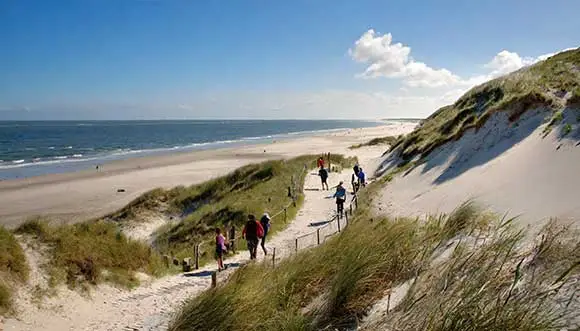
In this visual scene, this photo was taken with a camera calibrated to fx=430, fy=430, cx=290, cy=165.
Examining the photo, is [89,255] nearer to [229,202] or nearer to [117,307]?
[117,307]

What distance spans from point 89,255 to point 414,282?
926cm

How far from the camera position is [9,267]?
30.2 feet

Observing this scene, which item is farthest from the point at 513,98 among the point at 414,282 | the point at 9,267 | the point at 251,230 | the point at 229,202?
the point at 9,267

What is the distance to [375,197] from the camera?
18.1 meters

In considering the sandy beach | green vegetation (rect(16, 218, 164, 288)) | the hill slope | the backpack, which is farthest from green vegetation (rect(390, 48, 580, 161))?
the sandy beach

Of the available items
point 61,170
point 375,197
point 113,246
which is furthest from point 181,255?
point 61,170

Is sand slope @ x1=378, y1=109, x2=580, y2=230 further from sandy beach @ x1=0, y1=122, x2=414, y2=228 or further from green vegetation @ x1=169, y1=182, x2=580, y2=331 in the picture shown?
sandy beach @ x1=0, y1=122, x2=414, y2=228

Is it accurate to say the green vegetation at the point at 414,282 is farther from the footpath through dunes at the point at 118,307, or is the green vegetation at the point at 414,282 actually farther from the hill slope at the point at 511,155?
the hill slope at the point at 511,155

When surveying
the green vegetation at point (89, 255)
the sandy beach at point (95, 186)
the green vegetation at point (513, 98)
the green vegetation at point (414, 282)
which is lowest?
the sandy beach at point (95, 186)

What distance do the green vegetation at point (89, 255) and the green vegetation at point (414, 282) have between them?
19.7 feet

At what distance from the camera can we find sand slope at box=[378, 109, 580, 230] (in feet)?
29.7

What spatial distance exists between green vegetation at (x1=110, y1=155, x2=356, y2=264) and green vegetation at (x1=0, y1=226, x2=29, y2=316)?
5.95 metres

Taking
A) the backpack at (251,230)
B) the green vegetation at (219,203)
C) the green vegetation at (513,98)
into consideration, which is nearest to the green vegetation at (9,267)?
the backpack at (251,230)

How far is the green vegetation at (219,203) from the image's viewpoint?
742 inches
